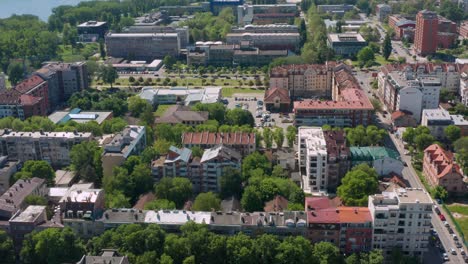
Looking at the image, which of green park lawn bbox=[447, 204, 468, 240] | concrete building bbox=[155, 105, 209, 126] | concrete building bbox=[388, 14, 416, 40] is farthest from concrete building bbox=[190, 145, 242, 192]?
concrete building bbox=[388, 14, 416, 40]

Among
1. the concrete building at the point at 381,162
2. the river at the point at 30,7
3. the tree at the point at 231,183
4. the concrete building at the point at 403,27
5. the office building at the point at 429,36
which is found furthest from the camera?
the river at the point at 30,7

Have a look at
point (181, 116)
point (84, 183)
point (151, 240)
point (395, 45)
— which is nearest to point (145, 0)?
point (395, 45)

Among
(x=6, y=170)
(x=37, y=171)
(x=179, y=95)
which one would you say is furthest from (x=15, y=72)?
(x=37, y=171)

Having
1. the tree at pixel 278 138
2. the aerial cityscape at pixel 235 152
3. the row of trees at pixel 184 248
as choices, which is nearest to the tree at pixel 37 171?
the aerial cityscape at pixel 235 152

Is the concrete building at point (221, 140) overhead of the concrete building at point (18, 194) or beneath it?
overhead

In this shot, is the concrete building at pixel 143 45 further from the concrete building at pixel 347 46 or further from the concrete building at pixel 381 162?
the concrete building at pixel 381 162

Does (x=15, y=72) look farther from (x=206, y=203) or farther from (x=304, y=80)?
(x=206, y=203)

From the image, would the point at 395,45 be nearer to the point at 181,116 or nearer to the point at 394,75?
the point at 394,75
